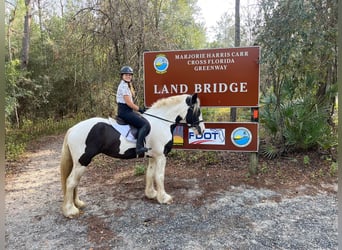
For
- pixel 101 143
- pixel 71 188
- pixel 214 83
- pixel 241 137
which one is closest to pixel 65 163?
pixel 71 188

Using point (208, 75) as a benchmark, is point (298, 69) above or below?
above

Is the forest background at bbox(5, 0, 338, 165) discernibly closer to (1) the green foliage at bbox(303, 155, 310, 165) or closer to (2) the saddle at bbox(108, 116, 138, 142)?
(1) the green foliage at bbox(303, 155, 310, 165)

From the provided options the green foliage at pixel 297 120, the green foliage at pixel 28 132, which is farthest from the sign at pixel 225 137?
the green foliage at pixel 28 132

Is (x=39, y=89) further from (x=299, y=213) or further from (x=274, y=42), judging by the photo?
(x=299, y=213)

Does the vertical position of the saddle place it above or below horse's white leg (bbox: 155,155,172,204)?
above

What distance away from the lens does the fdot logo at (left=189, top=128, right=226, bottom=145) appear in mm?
5465

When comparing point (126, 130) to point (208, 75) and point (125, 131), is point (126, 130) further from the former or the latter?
point (208, 75)

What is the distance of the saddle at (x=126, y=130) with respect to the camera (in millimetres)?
4168

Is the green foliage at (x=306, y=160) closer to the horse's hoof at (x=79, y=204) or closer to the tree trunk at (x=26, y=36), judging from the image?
the horse's hoof at (x=79, y=204)

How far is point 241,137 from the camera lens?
5359 millimetres

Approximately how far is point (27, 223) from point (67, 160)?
1.05 metres

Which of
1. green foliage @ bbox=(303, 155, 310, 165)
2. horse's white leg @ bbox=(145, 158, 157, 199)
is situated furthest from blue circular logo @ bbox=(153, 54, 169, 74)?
green foliage @ bbox=(303, 155, 310, 165)

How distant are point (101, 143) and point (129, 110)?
0.67 metres

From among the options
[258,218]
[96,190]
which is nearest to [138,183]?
[96,190]
